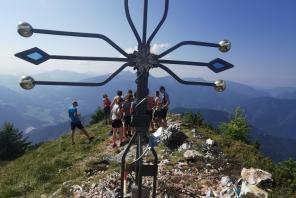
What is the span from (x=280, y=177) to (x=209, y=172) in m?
2.96

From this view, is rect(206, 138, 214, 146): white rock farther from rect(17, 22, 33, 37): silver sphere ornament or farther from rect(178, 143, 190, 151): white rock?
rect(17, 22, 33, 37): silver sphere ornament

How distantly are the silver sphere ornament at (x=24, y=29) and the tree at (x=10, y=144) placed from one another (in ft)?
119

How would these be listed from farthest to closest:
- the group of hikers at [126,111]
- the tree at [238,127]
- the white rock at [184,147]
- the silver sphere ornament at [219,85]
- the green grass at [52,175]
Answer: the tree at [238,127] → the group of hikers at [126,111] → the white rock at [184,147] → the green grass at [52,175] → the silver sphere ornament at [219,85]

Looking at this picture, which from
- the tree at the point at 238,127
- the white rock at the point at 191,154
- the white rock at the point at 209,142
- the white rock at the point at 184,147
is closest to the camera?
the white rock at the point at 191,154

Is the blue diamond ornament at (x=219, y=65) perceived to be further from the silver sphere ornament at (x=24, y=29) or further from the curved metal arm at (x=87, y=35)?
the silver sphere ornament at (x=24, y=29)

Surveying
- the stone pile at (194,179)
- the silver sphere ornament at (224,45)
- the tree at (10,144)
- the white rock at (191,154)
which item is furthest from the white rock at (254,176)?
the tree at (10,144)

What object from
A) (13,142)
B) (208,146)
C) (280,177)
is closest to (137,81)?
(280,177)

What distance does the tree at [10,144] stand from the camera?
3822 centimetres

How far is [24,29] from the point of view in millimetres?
3740

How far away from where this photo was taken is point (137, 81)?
4.27 metres

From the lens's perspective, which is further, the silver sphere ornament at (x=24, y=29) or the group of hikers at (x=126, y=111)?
the group of hikers at (x=126, y=111)

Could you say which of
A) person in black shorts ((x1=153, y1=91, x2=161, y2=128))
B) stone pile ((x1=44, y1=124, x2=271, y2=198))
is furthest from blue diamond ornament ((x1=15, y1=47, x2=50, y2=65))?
person in black shorts ((x1=153, y1=91, x2=161, y2=128))

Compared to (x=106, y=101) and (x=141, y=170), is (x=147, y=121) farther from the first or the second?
(x=106, y=101)

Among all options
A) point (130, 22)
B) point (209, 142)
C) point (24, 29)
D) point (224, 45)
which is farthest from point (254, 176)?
point (24, 29)
